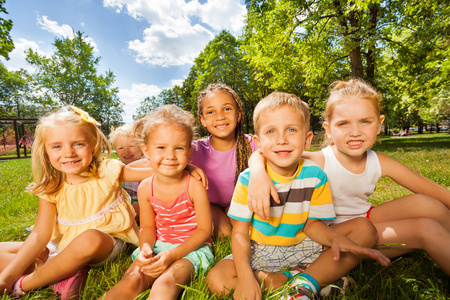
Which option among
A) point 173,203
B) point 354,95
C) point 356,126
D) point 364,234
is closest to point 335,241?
point 364,234

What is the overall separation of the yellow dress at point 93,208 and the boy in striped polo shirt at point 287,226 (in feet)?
3.23

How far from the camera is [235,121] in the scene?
267 centimetres

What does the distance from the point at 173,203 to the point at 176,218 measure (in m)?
0.14

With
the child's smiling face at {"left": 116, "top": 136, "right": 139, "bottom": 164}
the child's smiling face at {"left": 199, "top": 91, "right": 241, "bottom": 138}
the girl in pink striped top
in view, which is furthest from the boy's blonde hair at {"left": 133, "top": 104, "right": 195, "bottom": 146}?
the child's smiling face at {"left": 116, "top": 136, "right": 139, "bottom": 164}

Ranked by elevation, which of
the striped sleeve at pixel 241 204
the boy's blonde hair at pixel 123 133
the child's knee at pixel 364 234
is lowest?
the child's knee at pixel 364 234

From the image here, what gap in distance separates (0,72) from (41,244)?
140ft

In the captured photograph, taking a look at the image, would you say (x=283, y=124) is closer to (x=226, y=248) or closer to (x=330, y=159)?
(x=330, y=159)

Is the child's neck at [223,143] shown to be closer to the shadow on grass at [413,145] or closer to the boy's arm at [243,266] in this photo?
the boy's arm at [243,266]

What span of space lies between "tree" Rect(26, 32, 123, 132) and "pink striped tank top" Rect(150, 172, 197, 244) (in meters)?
26.7

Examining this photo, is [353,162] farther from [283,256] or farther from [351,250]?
[283,256]

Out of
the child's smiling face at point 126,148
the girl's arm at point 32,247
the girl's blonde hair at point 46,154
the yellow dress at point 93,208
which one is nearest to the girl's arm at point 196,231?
the yellow dress at point 93,208

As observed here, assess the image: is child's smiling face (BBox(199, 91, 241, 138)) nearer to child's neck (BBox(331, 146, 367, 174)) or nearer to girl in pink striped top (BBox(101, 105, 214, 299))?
girl in pink striped top (BBox(101, 105, 214, 299))

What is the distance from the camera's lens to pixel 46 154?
1.95 metres

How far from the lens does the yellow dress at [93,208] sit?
6.43 ft
